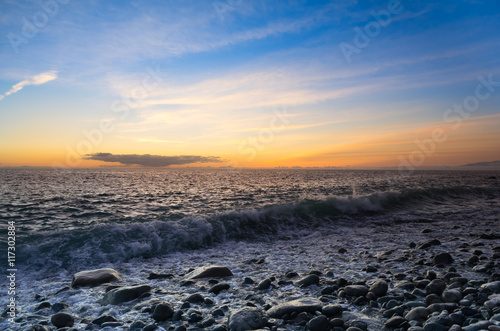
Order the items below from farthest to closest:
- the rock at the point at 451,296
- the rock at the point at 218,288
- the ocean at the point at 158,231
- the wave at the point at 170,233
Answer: the wave at the point at 170,233, the ocean at the point at 158,231, the rock at the point at 218,288, the rock at the point at 451,296

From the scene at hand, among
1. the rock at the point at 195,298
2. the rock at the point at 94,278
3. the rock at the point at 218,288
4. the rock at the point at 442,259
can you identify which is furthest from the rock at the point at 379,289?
the rock at the point at 94,278

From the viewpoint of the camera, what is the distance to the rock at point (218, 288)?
5.82 meters

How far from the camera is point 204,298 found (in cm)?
544

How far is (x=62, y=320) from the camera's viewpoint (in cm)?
459

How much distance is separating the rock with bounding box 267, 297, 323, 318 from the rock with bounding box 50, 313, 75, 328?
138 inches

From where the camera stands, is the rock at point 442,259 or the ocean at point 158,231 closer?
the rock at point 442,259

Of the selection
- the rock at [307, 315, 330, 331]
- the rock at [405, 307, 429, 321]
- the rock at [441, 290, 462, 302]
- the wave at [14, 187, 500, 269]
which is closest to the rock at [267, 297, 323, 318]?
the rock at [307, 315, 330, 331]

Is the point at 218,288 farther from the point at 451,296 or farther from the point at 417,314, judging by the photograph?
the point at 451,296

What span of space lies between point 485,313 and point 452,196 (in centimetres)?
2934

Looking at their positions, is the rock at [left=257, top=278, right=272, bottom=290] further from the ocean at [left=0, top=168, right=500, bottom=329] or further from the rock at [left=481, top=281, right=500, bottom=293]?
the rock at [left=481, top=281, right=500, bottom=293]

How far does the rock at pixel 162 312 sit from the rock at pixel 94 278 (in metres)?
2.77

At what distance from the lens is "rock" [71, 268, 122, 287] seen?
6.51 metres

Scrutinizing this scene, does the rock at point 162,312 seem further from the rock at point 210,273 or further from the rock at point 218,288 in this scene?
the rock at point 210,273

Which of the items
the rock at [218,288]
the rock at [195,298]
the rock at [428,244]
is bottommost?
→ the rock at [428,244]
